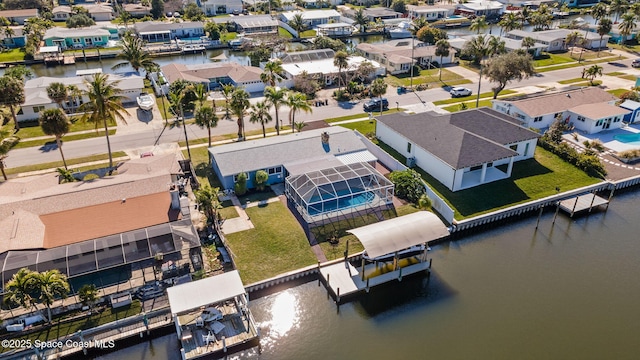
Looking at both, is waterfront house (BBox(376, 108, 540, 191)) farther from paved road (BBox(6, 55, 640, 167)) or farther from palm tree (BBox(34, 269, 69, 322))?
palm tree (BBox(34, 269, 69, 322))

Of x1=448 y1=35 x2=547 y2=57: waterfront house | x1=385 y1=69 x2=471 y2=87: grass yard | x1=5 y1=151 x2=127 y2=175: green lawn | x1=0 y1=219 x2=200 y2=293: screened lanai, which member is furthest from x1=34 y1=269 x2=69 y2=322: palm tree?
x1=448 y1=35 x2=547 y2=57: waterfront house

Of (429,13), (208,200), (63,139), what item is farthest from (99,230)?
(429,13)

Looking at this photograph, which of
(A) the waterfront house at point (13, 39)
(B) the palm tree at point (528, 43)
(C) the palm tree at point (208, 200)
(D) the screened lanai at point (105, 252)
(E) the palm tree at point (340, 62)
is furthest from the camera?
(A) the waterfront house at point (13, 39)

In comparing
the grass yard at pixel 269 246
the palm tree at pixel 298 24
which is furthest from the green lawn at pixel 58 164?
the palm tree at pixel 298 24

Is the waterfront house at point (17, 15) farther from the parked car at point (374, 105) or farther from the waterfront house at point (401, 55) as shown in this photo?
the parked car at point (374, 105)

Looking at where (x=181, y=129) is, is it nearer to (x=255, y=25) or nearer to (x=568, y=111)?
(x=568, y=111)
